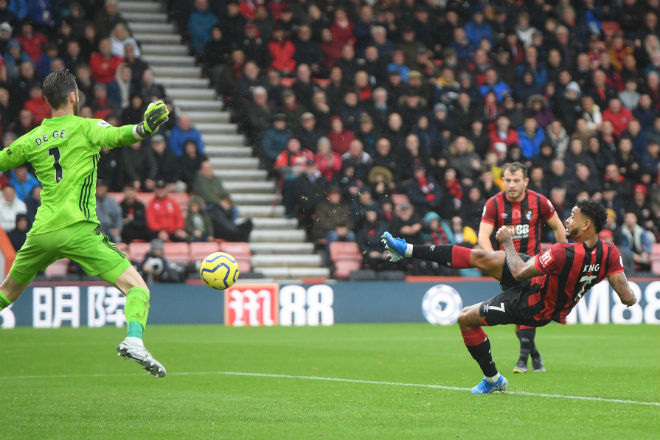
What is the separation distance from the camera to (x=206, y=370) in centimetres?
1232

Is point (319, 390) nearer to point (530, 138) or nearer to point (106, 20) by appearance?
point (106, 20)

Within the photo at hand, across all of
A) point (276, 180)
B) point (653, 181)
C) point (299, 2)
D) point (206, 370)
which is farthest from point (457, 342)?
point (299, 2)

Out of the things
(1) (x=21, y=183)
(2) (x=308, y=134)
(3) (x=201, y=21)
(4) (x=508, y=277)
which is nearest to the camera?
(4) (x=508, y=277)

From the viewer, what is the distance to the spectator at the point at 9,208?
64.6 ft

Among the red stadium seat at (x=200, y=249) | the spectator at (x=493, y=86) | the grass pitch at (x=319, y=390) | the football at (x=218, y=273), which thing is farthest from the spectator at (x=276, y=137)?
the football at (x=218, y=273)

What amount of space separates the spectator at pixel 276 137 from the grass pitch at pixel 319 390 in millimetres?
6062

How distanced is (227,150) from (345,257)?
182 inches

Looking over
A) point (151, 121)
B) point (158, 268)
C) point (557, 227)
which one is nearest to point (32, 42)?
point (158, 268)

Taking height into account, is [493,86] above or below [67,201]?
above

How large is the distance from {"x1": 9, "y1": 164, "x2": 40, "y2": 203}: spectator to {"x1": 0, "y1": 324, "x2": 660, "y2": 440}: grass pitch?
3.36 meters

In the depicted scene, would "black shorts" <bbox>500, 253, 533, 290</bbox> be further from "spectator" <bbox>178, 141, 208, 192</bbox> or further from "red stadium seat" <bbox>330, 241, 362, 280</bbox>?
"spectator" <bbox>178, 141, 208, 192</bbox>

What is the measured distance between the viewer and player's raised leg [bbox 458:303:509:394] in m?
9.56

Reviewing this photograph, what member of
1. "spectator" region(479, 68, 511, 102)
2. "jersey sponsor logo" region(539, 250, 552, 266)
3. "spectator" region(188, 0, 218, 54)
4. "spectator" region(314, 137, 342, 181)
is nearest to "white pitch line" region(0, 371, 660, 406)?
"jersey sponsor logo" region(539, 250, 552, 266)

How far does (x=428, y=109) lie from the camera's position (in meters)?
24.2
